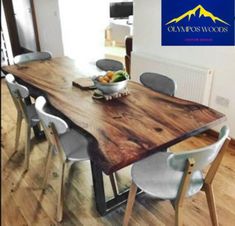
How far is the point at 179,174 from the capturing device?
153 cm

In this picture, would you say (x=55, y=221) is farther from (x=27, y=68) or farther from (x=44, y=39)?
(x=44, y=39)

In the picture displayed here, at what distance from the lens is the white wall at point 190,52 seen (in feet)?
8.20

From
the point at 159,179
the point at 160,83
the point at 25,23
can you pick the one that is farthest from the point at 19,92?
the point at 25,23

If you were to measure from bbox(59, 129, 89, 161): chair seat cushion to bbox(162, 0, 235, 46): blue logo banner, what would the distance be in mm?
1592

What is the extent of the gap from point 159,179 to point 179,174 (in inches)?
4.9

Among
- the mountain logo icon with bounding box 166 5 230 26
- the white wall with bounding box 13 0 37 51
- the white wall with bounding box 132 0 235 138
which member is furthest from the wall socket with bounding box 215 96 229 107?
the white wall with bounding box 13 0 37 51

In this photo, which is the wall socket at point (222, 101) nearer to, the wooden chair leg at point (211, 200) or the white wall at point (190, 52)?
the white wall at point (190, 52)

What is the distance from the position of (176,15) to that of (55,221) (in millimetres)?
2266

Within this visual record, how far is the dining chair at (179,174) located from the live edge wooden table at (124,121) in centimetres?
15

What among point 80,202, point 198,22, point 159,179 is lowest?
point 80,202

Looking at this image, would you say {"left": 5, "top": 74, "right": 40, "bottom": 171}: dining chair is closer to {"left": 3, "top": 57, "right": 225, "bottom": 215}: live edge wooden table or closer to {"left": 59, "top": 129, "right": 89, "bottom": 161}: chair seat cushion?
{"left": 3, "top": 57, "right": 225, "bottom": 215}: live edge wooden table

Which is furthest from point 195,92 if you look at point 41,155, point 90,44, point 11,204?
point 90,44

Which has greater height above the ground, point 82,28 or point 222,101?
point 82,28

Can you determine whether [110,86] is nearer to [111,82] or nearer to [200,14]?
[111,82]
